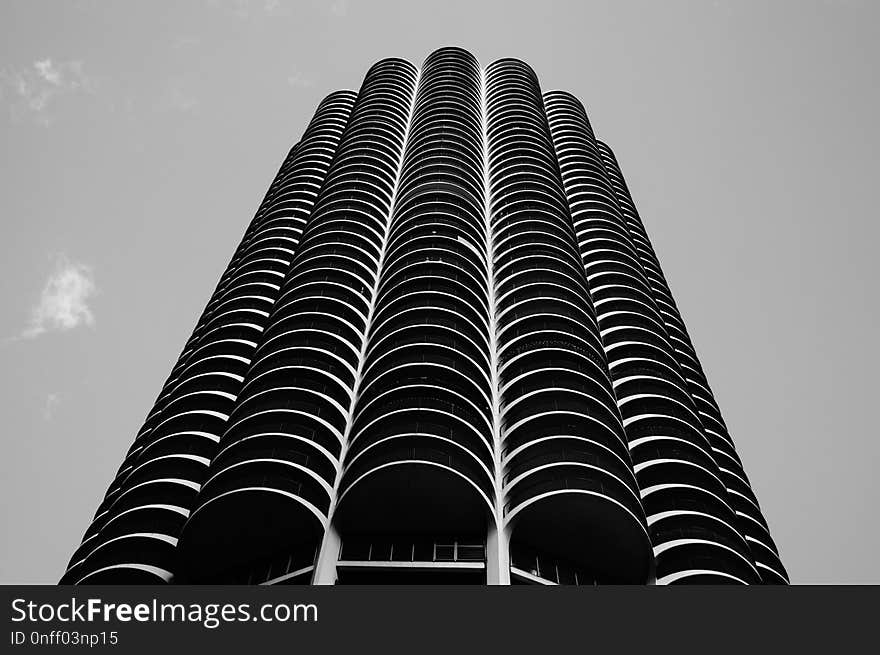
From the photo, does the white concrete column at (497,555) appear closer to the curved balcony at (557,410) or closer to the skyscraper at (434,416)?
the skyscraper at (434,416)

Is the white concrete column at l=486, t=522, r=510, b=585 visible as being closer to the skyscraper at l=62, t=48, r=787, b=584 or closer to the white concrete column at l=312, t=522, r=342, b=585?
the skyscraper at l=62, t=48, r=787, b=584

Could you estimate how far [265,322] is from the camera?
6206 cm

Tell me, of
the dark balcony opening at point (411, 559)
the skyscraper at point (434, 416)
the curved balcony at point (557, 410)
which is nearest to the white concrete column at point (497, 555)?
the skyscraper at point (434, 416)

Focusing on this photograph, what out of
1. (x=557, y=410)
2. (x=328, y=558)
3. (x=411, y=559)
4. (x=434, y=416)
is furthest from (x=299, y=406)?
(x=557, y=410)

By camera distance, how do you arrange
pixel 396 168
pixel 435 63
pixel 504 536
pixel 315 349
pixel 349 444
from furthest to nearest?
pixel 435 63 → pixel 396 168 → pixel 315 349 → pixel 349 444 → pixel 504 536

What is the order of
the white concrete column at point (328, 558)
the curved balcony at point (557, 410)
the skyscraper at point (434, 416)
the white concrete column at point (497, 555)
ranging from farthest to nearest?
the curved balcony at point (557, 410) → the skyscraper at point (434, 416) → the white concrete column at point (497, 555) → the white concrete column at point (328, 558)

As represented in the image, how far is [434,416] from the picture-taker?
45.2 meters

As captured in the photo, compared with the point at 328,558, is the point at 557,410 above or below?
above

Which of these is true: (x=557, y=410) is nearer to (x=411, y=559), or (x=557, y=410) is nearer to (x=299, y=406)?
(x=411, y=559)

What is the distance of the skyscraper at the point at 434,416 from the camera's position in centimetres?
4309
